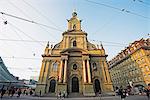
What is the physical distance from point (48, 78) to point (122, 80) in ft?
106

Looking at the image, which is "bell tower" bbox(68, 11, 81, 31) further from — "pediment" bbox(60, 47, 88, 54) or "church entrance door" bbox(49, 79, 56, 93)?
"church entrance door" bbox(49, 79, 56, 93)

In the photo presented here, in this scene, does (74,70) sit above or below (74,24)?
below

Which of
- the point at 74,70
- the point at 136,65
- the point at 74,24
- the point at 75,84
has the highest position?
the point at 74,24

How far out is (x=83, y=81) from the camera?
30.0m

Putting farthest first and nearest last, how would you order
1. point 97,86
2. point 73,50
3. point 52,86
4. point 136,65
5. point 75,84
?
point 136,65
point 73,50
point 75,84
point 97,86
point 52,86

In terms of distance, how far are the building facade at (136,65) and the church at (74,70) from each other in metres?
8.82

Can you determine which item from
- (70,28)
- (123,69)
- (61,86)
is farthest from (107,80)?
(123,69)

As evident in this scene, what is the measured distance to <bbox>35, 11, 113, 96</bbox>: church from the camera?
1143 inches

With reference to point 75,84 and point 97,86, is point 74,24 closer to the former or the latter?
point 75,84

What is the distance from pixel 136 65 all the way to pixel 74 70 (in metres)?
22.4

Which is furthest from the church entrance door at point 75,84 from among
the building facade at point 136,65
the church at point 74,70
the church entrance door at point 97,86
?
the building facade at point 136,65

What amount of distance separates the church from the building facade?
28.9ft

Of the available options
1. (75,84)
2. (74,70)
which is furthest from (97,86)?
(74,70)

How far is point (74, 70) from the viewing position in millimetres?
31703
